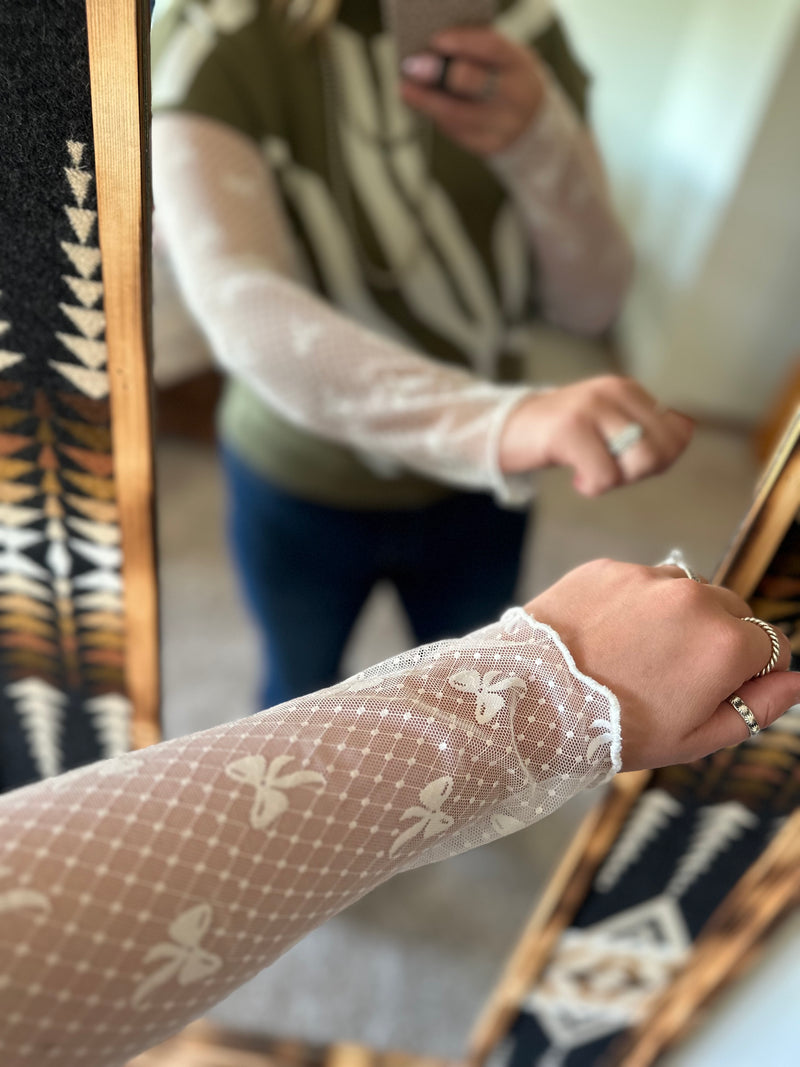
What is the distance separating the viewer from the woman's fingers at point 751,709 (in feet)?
1.08

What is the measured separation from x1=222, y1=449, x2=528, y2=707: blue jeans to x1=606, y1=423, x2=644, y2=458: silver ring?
287 millimetres

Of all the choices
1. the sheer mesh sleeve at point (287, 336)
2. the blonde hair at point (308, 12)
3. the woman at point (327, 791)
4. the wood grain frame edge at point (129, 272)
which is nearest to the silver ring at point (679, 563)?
the woman at point (327, 791)

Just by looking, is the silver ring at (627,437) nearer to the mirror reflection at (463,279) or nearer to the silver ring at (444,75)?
the mirror reflection at (463,279)

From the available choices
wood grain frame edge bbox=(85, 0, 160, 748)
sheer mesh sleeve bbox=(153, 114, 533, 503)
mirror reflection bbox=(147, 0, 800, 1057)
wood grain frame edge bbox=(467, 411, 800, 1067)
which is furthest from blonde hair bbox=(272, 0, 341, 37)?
wood grain frame edge bbox=(467, 411, 800, 1067)

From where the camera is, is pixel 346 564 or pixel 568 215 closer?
pixel 568 215

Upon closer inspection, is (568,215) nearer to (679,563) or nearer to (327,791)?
(679,563)

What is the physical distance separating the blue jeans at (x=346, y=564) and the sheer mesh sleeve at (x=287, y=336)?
0.22m

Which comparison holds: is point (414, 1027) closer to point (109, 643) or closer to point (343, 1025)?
point (343, 1025)

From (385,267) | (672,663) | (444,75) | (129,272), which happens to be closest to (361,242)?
(385,267)

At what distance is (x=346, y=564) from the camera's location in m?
0.71

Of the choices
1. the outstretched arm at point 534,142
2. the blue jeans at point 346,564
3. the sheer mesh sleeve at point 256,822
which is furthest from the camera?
the blue jeans at point 346,564

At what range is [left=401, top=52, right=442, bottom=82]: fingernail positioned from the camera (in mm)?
493

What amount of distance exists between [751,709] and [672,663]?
41 mm

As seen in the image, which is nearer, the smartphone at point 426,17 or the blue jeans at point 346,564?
the smartphone at point 426,17
